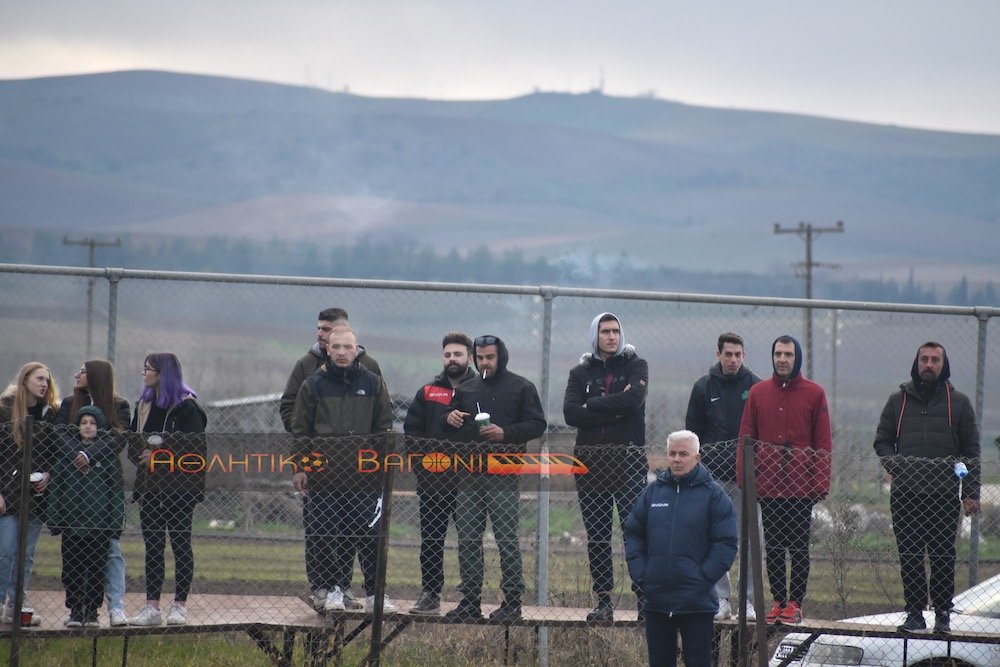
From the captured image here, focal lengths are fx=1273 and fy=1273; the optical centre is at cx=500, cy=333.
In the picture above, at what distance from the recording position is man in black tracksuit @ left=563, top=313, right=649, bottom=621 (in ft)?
28.2

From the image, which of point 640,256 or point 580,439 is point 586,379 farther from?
point 640,256

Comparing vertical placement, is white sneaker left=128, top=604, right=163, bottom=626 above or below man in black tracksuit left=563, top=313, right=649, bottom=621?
below

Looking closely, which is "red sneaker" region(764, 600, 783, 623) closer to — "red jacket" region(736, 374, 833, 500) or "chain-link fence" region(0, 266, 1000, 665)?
"chain-link fence" region(0, 266, 1000, 665)

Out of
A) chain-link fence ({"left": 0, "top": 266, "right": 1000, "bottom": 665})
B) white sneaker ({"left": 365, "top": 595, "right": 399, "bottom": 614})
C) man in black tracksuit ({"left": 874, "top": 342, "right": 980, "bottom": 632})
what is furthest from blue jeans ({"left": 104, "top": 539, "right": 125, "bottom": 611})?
man in black tracksuit ({"left": 874, "top": 342, "right": 980, "bottom": 632})

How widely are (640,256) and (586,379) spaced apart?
17448 cm

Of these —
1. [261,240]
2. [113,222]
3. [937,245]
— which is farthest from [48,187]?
[937,245]

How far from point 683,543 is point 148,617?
3538mm

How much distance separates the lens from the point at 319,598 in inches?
333

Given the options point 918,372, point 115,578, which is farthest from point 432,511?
point 918,372

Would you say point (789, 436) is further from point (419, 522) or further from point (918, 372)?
point (419, 522)

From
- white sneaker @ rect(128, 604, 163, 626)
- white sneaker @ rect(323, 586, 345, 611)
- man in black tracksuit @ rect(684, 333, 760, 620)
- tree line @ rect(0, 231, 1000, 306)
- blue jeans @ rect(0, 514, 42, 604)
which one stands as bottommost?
white sneaker @ rect(128, 604, 163, 626)

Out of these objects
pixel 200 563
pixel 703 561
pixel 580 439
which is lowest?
pixel 200 563

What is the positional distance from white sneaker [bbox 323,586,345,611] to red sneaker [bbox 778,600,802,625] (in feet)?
9.54

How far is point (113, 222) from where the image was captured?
174 metres
